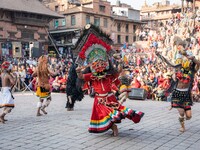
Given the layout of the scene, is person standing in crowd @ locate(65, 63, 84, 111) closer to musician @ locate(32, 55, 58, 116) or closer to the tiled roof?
musician @ locate(32, 55, 58, 116)

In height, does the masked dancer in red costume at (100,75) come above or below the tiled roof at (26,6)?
below

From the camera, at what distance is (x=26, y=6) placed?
34.4 m

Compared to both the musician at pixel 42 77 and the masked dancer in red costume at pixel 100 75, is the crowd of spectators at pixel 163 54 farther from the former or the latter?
the musician at pixel 42 77

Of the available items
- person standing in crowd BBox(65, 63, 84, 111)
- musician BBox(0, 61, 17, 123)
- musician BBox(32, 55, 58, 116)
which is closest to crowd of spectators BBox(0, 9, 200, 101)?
person standing in crowd BBox(65, 63, 84, 111)

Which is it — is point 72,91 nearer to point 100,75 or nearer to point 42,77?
point 42,77

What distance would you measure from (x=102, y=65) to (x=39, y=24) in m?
30.1

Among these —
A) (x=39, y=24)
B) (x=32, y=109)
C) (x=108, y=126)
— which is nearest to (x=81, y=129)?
(x=108, y=126)

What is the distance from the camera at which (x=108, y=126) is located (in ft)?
21.4

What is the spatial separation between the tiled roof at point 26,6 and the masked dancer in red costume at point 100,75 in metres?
25.8

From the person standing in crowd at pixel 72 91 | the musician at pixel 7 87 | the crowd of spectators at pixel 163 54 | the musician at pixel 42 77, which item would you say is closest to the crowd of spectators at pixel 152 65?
the crowd of spectators at pixel 163 54

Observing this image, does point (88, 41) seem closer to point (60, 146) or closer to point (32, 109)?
point (60, 146)

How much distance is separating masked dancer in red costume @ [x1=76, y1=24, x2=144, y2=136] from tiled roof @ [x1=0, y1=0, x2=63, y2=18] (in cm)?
2581

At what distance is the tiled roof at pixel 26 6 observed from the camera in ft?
104

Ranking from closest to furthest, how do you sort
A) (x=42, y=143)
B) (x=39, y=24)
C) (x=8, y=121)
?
(x=42, y=143)
(x=8, y=121)
(x=39, y=24)
